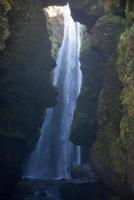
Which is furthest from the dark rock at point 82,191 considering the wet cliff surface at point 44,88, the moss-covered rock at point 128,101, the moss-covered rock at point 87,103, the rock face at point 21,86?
the moss-covered rock at point 128,101

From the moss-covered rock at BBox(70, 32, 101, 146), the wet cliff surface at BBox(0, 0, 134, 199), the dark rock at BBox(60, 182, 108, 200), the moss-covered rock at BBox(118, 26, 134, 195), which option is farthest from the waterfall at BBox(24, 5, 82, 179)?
the moss-covered rock at BBox(118, 26, 134, 195)

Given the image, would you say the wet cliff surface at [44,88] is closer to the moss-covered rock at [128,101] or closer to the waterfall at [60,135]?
the moss-covered rock at [128,101]

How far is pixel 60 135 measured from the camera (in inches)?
1330

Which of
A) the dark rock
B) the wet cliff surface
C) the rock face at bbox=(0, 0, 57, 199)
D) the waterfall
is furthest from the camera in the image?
the waterfall

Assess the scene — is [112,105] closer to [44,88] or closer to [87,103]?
[87,103]

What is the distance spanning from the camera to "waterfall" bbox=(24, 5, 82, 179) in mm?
31391

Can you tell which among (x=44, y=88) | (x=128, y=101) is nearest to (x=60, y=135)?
(x=44, y=88)

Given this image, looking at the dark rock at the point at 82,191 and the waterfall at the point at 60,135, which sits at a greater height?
the waterfall at the point at 60,135

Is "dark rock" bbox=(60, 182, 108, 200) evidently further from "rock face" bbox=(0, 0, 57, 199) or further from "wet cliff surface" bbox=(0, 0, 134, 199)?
"rock face" bbox=(0, 0, 57, 199)

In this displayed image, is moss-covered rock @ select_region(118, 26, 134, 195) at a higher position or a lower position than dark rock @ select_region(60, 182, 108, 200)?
higher

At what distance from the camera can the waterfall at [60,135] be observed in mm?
31391

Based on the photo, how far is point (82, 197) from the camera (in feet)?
83.2

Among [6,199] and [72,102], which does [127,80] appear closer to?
[6,199]

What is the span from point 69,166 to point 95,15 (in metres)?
12.6
